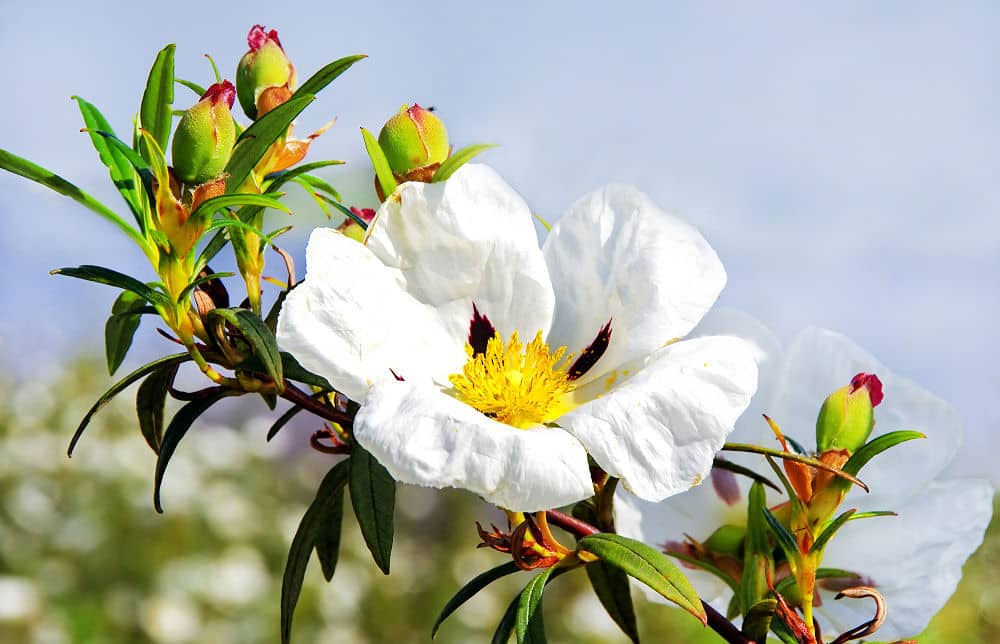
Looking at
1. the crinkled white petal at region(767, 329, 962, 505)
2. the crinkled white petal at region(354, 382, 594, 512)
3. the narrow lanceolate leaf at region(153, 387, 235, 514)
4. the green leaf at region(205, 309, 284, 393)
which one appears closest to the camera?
Result: the crinkled white petal at region(354, 382, 594, 512)

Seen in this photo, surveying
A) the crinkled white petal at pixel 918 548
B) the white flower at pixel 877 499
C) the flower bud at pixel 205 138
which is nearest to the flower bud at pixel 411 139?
the flower bud at pixel 205 138

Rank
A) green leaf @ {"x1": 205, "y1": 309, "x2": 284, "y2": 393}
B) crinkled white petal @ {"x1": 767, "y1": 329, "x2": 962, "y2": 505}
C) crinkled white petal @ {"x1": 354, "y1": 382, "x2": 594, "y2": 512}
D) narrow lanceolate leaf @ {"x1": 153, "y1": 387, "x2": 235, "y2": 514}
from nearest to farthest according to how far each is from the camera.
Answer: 1. crinkled white petal @ {"x1": 354, "y1": 382, "x2": 594, "y2": 512}
2. green leaf @ {"x1": 205, "y1": 309, "x2": 284, "y2": 393}
3. narrow lanceolate leaf @ {"x1": 153, "y1": 387, "x2": 235, "y2": 514}
4. crinkled white petal @ {"x1": 767, "y1": 329, "x2": 962, "y2": 505}

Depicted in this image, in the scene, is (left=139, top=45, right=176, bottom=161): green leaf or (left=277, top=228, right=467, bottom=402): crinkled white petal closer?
(left=277, top=228, right=467, bottom=402): crinkled white petal

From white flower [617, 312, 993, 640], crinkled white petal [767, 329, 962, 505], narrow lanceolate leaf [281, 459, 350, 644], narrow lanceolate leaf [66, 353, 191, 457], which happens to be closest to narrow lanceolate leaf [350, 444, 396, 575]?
narrow lanceolate leaf [281, 459, 350, 644]

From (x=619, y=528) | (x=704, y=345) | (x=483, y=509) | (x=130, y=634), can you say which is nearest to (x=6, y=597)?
(x=130, y=634)

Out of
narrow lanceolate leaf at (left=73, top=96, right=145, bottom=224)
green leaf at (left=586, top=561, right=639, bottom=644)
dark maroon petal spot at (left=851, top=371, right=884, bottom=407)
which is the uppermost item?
narrow lanceolate leaf at (left=73, top=96, right=145, bottom=224)

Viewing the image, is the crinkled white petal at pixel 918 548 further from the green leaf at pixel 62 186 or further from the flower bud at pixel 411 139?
the green leaf at pixel 62 186

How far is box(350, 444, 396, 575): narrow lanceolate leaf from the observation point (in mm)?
→ 775

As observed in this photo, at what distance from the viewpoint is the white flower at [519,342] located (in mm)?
603

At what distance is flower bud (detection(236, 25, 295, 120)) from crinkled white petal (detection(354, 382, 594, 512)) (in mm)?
319

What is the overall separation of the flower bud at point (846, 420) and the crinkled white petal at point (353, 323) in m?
0.29

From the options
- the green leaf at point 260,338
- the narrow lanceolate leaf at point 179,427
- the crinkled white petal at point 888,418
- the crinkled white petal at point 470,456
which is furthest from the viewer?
the crinkled white petal at point 888,418

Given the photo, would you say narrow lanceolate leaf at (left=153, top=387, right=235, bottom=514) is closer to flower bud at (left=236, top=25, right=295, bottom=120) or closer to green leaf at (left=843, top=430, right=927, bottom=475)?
flower bud at (left=236, top=25, right=295, bottom=120)

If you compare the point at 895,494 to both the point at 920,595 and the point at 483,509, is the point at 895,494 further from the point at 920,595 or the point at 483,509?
the point at 483,509
